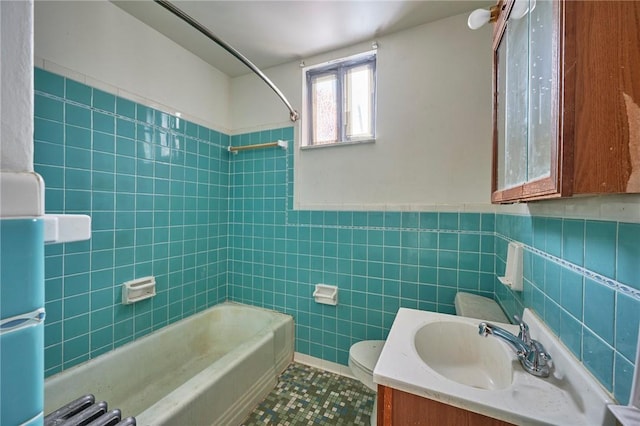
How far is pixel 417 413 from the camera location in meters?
0.75

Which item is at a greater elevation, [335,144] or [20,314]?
[335,144]

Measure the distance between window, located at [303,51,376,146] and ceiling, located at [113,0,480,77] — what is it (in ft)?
0.49

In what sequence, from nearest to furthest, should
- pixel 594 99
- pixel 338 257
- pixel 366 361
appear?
pixel 594 99 → pixel 366 361 → pixel 338 257

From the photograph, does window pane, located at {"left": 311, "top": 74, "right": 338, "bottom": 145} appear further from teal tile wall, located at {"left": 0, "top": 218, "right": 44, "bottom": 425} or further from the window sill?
teal tile wall, located at {"left": 0, "top": 218, "right": 44, "bottom": 425}

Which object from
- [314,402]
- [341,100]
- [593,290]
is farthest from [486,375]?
[341,100]

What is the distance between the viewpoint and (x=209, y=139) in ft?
7.47

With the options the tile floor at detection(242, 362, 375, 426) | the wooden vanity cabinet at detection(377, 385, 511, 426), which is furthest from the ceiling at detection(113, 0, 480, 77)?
the tile floor at detection(242, 362, 375, 426)

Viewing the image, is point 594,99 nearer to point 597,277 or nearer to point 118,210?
point 597,277

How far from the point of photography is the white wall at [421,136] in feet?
5.39

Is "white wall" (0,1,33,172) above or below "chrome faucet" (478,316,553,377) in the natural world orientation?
above

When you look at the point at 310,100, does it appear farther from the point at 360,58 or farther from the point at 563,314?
the point at 563,314

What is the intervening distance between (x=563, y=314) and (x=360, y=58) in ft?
6.71

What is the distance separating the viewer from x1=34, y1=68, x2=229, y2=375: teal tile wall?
4.50 ft

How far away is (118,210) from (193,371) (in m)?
1.30
